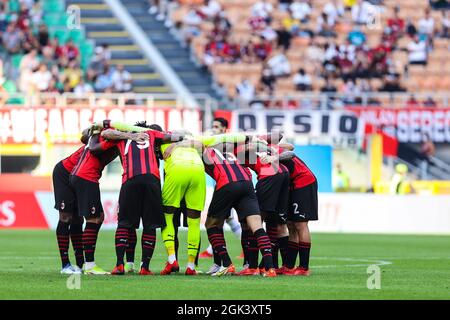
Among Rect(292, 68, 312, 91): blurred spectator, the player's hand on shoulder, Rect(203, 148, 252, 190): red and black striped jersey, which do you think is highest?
the player's hand on shoulder

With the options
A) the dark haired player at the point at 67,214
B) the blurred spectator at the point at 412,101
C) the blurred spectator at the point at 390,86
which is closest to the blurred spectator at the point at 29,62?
the blurred spectator at the point at 390,86

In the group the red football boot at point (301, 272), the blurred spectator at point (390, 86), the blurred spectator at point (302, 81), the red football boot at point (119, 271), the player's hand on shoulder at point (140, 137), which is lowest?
the blurred spectator at point (390, 86)

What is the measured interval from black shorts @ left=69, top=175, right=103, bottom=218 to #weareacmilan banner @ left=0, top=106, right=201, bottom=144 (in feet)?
65.4

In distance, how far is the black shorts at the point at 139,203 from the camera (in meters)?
16.4

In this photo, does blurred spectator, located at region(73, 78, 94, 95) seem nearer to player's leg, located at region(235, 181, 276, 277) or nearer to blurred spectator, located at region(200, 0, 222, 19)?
blurred spectator, located at region(200, 0, 222, 19)

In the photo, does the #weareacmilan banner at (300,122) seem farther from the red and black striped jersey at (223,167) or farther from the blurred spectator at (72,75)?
the red and black striped jersey at (223,167)

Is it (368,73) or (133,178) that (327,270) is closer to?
(133,178)

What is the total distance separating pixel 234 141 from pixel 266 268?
169cm

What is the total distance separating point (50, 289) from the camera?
557 inches

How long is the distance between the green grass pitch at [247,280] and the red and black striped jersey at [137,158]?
131 cm

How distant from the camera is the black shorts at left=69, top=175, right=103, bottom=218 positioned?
1658 centimetres

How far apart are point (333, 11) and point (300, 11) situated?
1.17 metres

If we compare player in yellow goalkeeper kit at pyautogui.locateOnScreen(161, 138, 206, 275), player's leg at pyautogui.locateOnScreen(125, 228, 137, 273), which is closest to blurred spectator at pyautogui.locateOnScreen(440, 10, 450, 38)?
player in yellow goalkeeper kit at pyautogui.locateOnScreen(161, 138, 206, 275)

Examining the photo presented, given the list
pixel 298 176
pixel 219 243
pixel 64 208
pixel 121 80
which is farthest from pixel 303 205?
pixel 121 80
